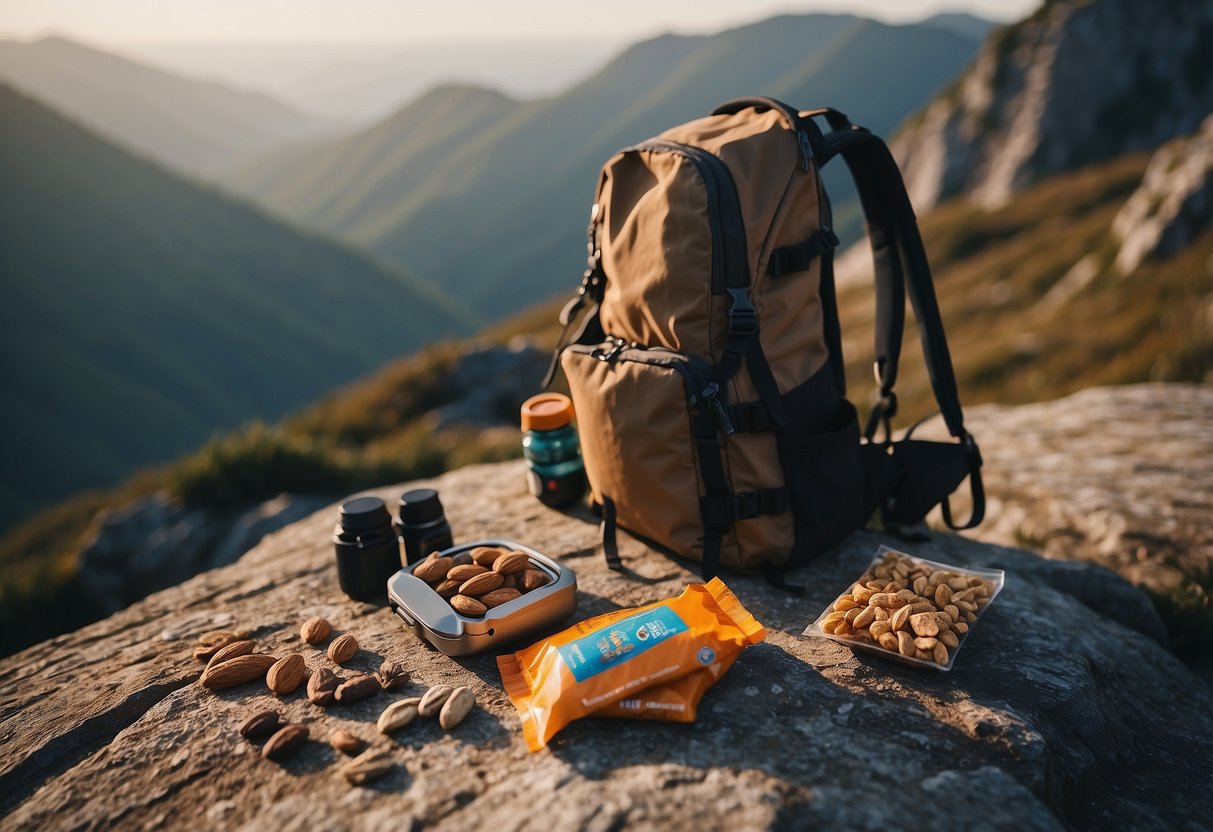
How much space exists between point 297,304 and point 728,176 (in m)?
125

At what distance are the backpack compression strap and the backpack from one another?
38 mm

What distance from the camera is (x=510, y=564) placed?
3.25 m

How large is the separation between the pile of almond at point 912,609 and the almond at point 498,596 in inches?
50.3

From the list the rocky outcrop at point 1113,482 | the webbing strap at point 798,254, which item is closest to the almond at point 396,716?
the webbing strap at point 798,254

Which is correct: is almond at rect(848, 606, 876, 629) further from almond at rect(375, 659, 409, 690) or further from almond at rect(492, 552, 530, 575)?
almond at rect(375, 659, 409, 690)

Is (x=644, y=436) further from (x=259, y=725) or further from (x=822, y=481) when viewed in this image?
(x=259, y=725)

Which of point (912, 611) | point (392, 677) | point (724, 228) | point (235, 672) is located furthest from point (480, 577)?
point (724, 228)

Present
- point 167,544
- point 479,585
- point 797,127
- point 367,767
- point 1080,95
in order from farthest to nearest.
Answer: point 1080,95 < point 167,544 < point 797,127 < point 479,585 < point 367,767

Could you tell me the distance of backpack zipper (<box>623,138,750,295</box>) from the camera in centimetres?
338

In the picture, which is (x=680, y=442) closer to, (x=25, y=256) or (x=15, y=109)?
(x=25, y=256)

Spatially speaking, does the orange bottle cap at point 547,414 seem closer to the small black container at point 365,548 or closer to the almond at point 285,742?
the small black container at point 365,548

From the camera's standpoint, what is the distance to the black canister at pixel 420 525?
3.67 metres

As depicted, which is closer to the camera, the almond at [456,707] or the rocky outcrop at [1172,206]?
the almond at [456,707]

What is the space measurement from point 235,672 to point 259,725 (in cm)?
45
